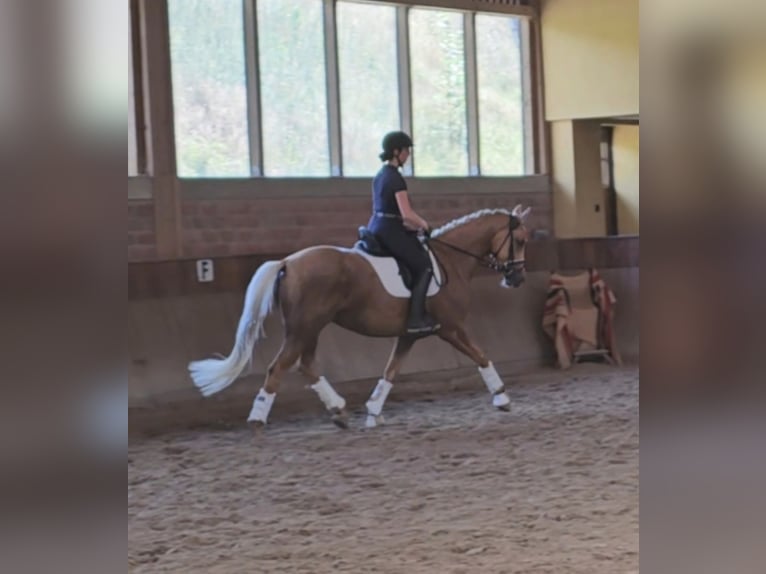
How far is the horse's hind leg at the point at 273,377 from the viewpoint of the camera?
6070 millimetres

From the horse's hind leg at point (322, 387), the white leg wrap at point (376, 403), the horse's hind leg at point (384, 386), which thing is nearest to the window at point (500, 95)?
the horse's hind leg at point (384, 386)

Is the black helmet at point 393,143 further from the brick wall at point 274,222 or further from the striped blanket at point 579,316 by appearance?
the striped blanket at point 579,316

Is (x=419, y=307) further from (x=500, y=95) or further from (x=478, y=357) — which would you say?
(x=500, y=95)

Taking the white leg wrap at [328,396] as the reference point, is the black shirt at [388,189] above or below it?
above

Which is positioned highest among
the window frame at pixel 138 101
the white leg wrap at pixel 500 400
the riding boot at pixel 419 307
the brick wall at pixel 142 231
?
the window frame at pixel 138 101

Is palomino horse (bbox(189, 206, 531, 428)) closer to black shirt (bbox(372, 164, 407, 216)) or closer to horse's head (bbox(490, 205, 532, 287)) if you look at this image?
horse's head (bbox(490, 205, 532, 287))

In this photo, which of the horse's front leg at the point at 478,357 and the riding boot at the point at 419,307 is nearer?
the riding boot at the point at 419,307

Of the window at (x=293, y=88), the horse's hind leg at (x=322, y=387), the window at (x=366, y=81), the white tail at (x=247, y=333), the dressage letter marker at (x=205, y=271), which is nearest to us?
the white tail at (x=247, y=333)

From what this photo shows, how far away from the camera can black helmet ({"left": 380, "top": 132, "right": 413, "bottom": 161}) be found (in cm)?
622

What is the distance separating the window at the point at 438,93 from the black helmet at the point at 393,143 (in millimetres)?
2517

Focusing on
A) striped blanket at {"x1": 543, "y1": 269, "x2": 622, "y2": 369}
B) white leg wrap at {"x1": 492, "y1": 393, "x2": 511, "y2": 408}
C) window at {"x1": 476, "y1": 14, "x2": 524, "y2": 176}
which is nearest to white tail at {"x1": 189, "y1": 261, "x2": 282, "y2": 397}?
white leg wrap at {"x1": 492, "y1": 393, "x2": 511, "y2": 408}

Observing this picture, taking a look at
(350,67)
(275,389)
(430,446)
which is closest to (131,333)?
(275,389)

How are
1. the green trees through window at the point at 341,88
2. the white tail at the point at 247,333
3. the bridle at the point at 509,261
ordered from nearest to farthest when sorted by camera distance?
the white tail at the point at 247,333
the bridle at the point at 509,261
the green trees through window at the point at 341,88

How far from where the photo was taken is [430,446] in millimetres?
5664
